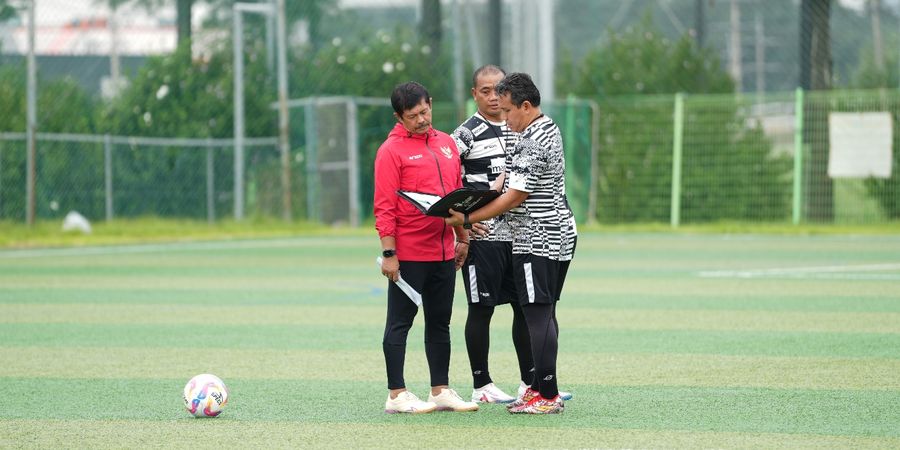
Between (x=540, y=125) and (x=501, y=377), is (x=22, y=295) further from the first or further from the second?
(x=540, y=125)

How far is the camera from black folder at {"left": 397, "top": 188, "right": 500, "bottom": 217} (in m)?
6.73

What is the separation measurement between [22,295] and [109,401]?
6.34 metres

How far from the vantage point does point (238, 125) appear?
23.9 meters

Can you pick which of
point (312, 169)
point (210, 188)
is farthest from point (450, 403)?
point (312, 169)

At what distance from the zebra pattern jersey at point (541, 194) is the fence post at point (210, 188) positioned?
56.3 feet

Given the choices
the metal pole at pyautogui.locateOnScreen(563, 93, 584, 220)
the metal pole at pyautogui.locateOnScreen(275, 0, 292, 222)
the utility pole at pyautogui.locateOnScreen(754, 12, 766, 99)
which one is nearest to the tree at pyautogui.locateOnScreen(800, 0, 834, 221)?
the metal pole at pyautogui.locateOnScreen(563, 93, 584, 220)

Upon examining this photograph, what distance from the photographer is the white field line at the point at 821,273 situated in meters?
14.6

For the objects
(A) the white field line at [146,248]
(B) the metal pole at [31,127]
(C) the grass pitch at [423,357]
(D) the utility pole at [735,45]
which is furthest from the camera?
(D) the utility pole at [735,45]

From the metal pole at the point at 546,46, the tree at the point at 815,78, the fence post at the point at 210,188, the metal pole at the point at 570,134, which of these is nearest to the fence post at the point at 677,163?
the metal pole at the point at 570,134

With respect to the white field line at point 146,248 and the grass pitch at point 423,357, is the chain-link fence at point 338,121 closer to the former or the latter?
the white field line at point 146,248

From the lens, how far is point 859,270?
50.1 feet

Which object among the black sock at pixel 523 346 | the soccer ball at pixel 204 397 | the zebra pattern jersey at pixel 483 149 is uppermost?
the zebra pattern jersey at pixel 483 149

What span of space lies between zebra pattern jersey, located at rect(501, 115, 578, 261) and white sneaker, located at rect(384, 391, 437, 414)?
3.04ft

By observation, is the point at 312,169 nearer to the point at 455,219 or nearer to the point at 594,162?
the point at 594,162
